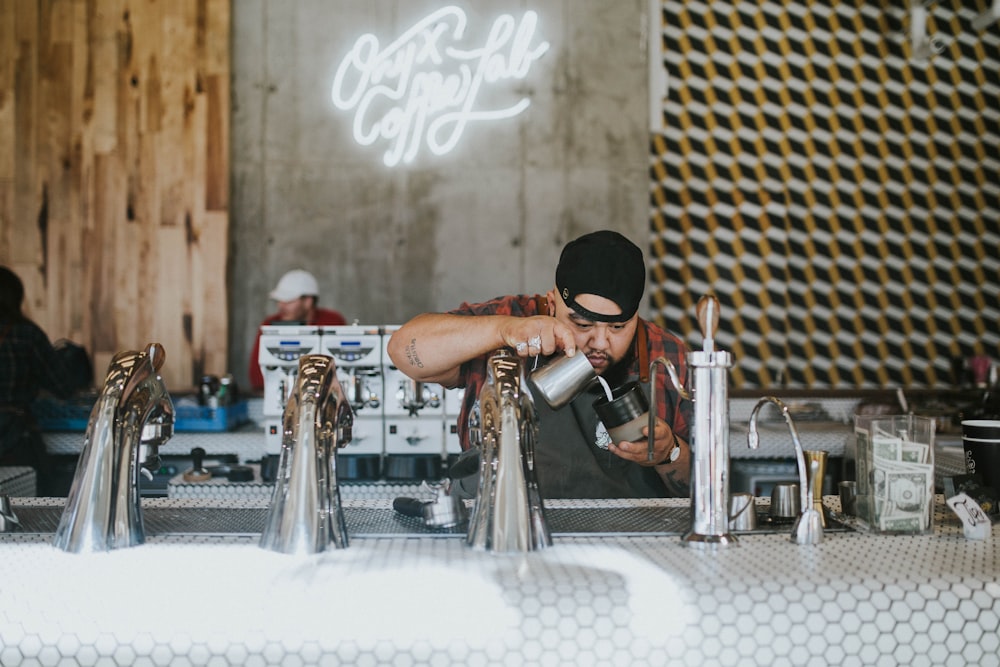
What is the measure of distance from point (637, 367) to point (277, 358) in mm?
1577

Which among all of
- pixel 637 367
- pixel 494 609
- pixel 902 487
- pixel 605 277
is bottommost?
pixel 494 609

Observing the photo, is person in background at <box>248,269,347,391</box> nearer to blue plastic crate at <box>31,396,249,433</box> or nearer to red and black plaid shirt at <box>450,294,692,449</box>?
blue plastic crate at <box>31,396,249,433</box>

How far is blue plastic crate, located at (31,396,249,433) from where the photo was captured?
424cm

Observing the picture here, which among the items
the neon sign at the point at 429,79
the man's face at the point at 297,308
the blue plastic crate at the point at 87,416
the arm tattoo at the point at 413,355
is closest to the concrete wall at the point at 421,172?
the neon sign at the point at 429,79

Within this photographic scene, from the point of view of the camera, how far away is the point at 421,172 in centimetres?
595

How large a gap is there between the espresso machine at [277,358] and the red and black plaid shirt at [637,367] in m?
1.09

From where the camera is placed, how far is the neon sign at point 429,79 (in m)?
5.38

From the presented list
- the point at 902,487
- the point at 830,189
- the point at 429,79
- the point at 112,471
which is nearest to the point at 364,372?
the point at 112,471

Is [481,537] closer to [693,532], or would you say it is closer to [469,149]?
[693,532]

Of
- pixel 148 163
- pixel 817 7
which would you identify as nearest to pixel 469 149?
pixel 148 163

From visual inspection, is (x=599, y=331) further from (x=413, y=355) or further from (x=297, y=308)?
(x=297, y=308)

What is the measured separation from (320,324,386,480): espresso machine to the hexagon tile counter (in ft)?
6.49

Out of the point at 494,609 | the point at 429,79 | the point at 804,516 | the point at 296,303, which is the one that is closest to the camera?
the point at 494,609

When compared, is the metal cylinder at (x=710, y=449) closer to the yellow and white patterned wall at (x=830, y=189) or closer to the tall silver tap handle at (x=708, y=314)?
the tall silver tap handle at (x=708, y=314)
